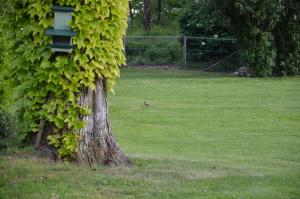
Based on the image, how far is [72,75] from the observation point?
6914 millimetres

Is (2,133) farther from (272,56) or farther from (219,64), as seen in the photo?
(219,64)

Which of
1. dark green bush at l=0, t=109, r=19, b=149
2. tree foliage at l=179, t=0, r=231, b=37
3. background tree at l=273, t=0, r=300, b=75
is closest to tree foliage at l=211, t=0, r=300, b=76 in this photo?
background tree at l=273, t=0, r=300, b=75

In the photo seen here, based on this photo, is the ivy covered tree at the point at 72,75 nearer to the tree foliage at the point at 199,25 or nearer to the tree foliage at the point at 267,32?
the tree foliage at the point at 267,32

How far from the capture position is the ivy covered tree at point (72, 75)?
6.91 m

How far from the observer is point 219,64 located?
94.5 ft

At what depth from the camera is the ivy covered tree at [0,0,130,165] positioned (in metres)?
6.91

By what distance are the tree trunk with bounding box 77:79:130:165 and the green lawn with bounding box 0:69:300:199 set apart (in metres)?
0.21

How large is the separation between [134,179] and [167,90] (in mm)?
13007

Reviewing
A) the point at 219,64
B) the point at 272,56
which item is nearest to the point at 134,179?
the point at 272,56

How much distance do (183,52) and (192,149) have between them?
19550mm

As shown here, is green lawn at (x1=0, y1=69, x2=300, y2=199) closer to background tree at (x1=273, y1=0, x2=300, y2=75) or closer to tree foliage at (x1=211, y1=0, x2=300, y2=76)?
tree foliage at (x1=211, y1=0, x2=300, y2=76)

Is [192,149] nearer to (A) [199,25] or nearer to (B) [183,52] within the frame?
(B) [183,52]

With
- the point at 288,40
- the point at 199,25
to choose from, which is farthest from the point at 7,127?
the point at 199,25

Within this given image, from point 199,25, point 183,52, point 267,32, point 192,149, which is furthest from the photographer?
point 199,25
